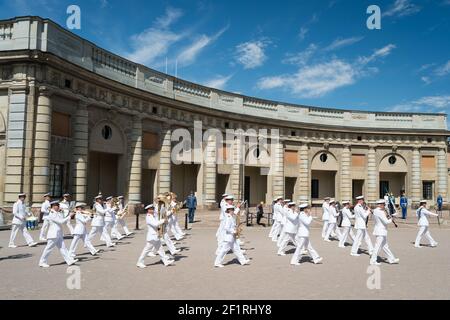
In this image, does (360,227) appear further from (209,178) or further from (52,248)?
(209,178)

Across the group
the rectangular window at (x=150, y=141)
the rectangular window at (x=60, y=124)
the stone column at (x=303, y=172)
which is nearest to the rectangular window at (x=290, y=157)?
the stone column at (x=303, y=172)

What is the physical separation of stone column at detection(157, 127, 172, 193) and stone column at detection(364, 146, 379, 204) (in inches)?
750

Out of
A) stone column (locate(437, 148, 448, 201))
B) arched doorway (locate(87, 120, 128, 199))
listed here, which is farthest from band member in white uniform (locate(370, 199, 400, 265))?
stone column (locate(437, 148, 448, 201))

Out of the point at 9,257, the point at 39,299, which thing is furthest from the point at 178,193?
the point at 39,299

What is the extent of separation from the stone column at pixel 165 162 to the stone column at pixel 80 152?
6139 mm

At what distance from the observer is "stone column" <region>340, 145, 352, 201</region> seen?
117 ft

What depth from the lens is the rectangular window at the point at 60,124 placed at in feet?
64.7

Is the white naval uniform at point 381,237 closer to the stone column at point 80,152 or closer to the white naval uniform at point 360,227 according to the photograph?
the white naval uniform at point 360,227

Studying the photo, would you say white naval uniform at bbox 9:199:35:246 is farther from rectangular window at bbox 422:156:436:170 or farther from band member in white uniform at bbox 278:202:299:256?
rectangular window at bbox 422:156:436:170

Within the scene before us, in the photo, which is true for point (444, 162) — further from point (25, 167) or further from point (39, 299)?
point (39, 299)

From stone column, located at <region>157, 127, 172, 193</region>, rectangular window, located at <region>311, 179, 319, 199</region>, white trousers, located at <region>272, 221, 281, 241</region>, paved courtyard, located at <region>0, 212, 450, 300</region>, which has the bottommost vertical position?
paved courtyard, located at <region>0, 212, 450, 300</region>

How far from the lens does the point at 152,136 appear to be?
85.9 ft

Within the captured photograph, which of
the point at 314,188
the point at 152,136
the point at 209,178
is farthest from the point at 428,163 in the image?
the point at 152,136

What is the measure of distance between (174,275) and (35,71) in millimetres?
13685
